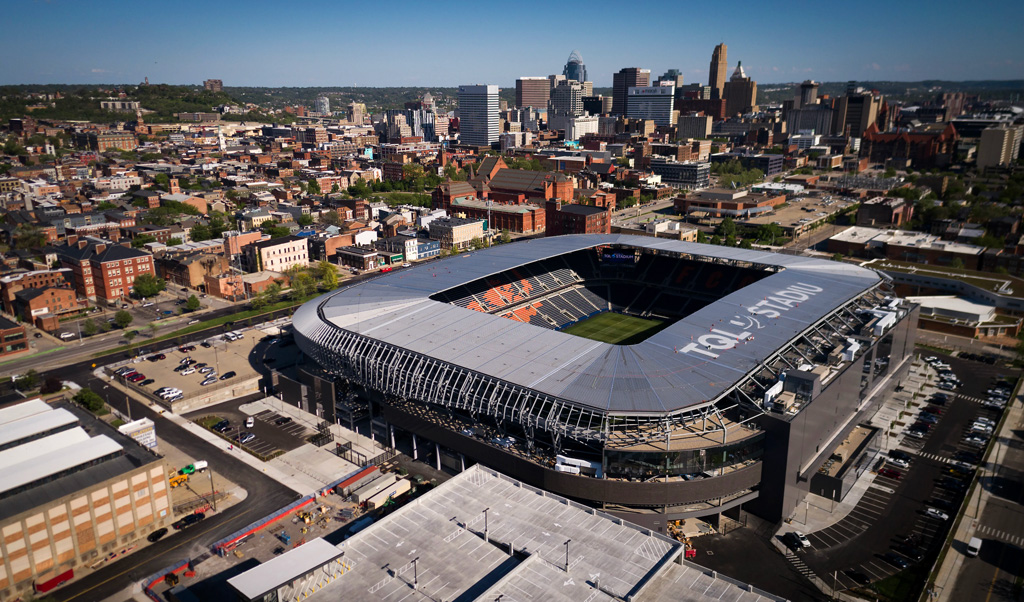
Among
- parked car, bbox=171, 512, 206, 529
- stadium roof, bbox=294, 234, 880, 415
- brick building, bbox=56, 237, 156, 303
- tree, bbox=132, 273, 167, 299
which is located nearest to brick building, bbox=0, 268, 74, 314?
brick building, bbox=56, 237, 156, 303

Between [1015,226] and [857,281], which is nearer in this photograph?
[857,281]

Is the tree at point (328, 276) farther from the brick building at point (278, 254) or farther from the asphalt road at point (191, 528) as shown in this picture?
the asphalt road at point (191, 528)

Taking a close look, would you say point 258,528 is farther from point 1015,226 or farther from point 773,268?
point 1015,226

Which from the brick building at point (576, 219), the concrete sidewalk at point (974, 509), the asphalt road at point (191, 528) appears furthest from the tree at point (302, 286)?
the concrete sidewalk at point (974, 509)

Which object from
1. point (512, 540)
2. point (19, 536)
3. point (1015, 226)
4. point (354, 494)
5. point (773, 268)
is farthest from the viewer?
point (1015, 226)

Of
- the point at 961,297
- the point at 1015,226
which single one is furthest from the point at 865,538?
the point at 1015,226

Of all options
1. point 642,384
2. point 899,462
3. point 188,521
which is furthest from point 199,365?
point 899,462

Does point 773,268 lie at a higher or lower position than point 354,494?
higher
